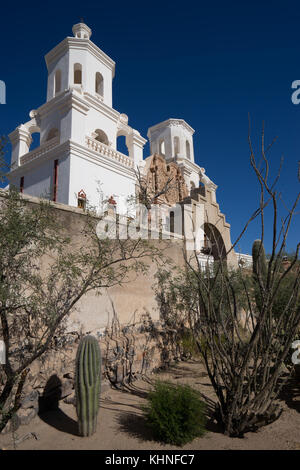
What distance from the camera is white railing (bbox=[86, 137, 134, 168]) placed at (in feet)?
48.4

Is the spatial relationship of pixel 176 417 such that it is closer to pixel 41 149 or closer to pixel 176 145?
pixel 41 149

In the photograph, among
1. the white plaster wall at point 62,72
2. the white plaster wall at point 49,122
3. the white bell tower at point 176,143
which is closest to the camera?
the white plaster wall at point 49,122

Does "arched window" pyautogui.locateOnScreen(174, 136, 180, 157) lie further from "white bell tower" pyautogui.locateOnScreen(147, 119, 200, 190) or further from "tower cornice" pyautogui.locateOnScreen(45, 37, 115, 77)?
"tower cornice" pyautogui.locateOnScreen(45, 37, 115, 77)

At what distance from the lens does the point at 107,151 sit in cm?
1543

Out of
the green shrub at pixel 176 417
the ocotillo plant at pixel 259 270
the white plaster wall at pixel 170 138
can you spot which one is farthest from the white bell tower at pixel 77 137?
the green shrub at pixel 176 417

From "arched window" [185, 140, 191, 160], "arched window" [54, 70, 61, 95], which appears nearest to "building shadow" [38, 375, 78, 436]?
"arched window" [54, 70, 61, 95]

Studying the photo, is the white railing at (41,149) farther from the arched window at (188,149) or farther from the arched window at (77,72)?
the arched window at (188,149)

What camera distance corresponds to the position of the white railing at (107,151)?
14765 mm

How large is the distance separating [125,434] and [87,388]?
1.00 m

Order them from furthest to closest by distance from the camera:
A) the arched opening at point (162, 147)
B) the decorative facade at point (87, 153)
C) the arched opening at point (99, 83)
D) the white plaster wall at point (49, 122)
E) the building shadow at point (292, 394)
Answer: the arched opening at point (162, 147)
the arched opening at point (99, 83)
the white plaster wall at point (49, 122)
the decorative facade at point (87, 153)
the building shadow at point (292, 394)

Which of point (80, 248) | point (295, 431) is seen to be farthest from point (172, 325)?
point (295, 431)

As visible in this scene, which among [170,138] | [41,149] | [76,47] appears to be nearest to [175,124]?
[170,138]

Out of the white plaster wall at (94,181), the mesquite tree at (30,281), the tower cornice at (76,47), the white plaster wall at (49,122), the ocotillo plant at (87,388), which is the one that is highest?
the tower cornice at (76,47)

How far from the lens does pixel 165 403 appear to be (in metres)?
4.82
